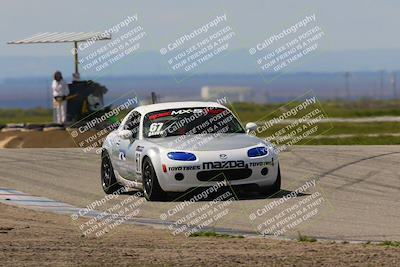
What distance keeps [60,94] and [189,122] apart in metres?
14.5

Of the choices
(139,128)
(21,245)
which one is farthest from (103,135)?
(21,245)

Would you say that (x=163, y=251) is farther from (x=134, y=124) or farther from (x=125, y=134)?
(x=134, y=124)

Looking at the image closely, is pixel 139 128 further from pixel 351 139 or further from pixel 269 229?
pixel 351 139

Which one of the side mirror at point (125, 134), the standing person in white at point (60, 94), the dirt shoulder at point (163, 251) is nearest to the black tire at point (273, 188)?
the side mirror at point (125, 134)

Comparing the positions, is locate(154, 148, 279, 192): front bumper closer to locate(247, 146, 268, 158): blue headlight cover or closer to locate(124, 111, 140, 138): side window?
locate(247, 146, 268, 158): blue headlight cover

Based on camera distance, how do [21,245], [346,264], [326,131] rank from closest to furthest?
[346,264] → [21,245] → [326,131]

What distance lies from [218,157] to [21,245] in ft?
15.2

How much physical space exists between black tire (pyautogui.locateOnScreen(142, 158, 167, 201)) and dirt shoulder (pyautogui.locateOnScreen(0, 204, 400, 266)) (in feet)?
9.04

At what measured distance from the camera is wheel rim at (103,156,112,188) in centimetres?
1633

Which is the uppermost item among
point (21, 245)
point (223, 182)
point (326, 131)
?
point (21, 245)

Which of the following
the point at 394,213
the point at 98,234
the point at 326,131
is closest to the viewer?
the point at 98,234

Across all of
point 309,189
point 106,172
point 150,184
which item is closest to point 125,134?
point 150,184

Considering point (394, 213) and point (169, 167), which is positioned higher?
point (169, 167)

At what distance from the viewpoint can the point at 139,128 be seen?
15.5m
